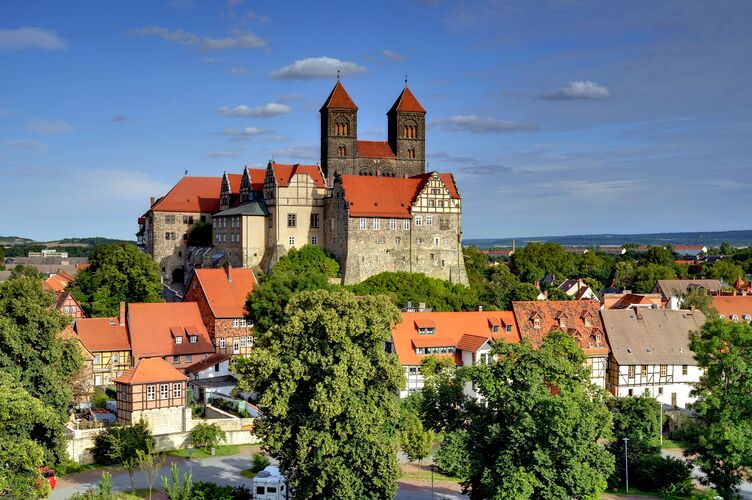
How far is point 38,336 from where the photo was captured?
36688 millimetres

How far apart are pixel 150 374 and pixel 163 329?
12.3 m

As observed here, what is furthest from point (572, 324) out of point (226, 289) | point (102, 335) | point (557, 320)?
point (102, 335)

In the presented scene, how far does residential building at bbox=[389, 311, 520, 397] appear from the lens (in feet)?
167

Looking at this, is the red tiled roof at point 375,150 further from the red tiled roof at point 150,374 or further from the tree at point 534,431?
the tree at point 534,431

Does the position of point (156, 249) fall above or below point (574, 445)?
above

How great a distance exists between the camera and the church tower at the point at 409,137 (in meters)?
89.6

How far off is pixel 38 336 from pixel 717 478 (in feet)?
86.6

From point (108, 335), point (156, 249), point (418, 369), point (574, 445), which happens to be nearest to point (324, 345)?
point (574, 445)

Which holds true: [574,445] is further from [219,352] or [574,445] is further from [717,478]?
[219,352]

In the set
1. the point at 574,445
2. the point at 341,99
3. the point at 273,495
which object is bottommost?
the point at 273,495

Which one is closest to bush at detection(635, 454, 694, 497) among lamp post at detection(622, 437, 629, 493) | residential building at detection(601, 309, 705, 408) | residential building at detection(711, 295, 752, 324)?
lamp post at detection(622, 437, 629, 493)

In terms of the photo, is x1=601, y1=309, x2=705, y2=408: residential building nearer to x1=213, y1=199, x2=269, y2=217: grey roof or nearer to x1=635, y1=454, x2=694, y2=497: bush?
x1=635, y1=454, x2=694, y2=497: bush

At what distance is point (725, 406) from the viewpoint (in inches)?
1339

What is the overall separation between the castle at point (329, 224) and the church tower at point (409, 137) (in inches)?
325
